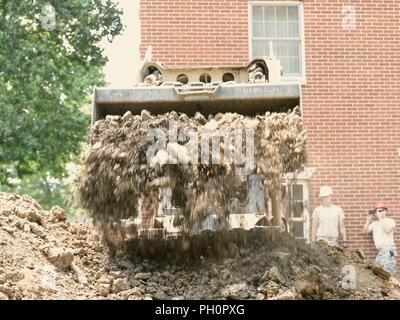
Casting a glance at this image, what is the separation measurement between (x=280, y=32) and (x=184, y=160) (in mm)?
6996

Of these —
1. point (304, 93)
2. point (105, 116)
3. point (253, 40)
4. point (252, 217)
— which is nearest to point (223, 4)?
point (253, 40)

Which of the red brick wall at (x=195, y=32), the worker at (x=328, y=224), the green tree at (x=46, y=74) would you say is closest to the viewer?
the worker at (x=328, y=224)

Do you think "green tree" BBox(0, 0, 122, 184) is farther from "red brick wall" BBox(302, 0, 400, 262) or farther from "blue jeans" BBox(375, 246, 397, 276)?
"blue jeans" BBox(375, 246, 397, 276)

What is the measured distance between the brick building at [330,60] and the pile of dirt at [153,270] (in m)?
4.68

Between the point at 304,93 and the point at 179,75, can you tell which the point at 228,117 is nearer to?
the point at 179,75

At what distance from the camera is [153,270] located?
7.61 meters

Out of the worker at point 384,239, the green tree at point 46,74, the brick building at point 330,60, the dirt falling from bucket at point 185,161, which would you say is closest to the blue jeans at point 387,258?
the worker at point 384,239

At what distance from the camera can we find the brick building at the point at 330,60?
42.7 feet

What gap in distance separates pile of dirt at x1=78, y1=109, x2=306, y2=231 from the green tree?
28.2 feet

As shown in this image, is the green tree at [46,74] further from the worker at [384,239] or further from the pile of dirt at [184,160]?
the pile of dirt at [184,160]

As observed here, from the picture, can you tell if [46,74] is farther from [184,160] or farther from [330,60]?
[184,160]

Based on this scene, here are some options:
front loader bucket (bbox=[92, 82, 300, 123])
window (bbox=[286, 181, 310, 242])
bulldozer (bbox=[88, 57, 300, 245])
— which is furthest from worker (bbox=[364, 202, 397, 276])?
front loader bucket (bbox=[92, 82, 300, 123])

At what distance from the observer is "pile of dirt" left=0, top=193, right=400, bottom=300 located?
22.1 ft
